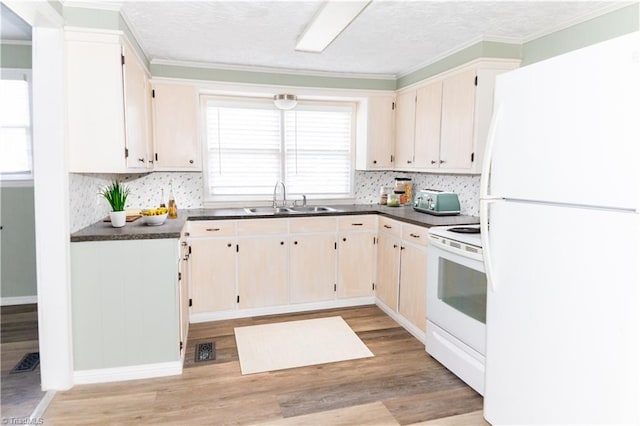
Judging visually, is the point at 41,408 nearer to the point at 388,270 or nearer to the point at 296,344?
the point at 296,344

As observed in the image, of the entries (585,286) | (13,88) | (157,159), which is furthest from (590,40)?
(13,88)

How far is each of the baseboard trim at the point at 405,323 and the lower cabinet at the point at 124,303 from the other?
1904 millimetres

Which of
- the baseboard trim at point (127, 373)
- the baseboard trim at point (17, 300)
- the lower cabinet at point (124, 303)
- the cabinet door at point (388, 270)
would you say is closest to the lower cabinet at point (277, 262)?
the cabinet door at point (388, 270)

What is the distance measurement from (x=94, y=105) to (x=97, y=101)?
0.10 ft

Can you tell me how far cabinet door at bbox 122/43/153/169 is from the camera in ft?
9.10

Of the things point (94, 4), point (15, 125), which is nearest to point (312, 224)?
point (94, 4)

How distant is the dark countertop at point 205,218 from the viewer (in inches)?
104

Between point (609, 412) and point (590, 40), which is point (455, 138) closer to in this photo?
point (590, 40)

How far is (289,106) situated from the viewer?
4.05 meters

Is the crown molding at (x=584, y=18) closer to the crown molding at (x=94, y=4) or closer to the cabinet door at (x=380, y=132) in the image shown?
the cabinet door at (x=380, y=132)

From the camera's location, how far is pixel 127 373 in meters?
2.70

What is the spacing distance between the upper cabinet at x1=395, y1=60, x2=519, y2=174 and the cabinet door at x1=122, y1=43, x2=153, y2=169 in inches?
99.3

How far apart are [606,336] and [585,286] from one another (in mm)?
185

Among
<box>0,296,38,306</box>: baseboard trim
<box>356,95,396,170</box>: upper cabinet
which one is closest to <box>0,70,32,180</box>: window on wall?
<box>0,296,38,306</box>: baseboard trim
